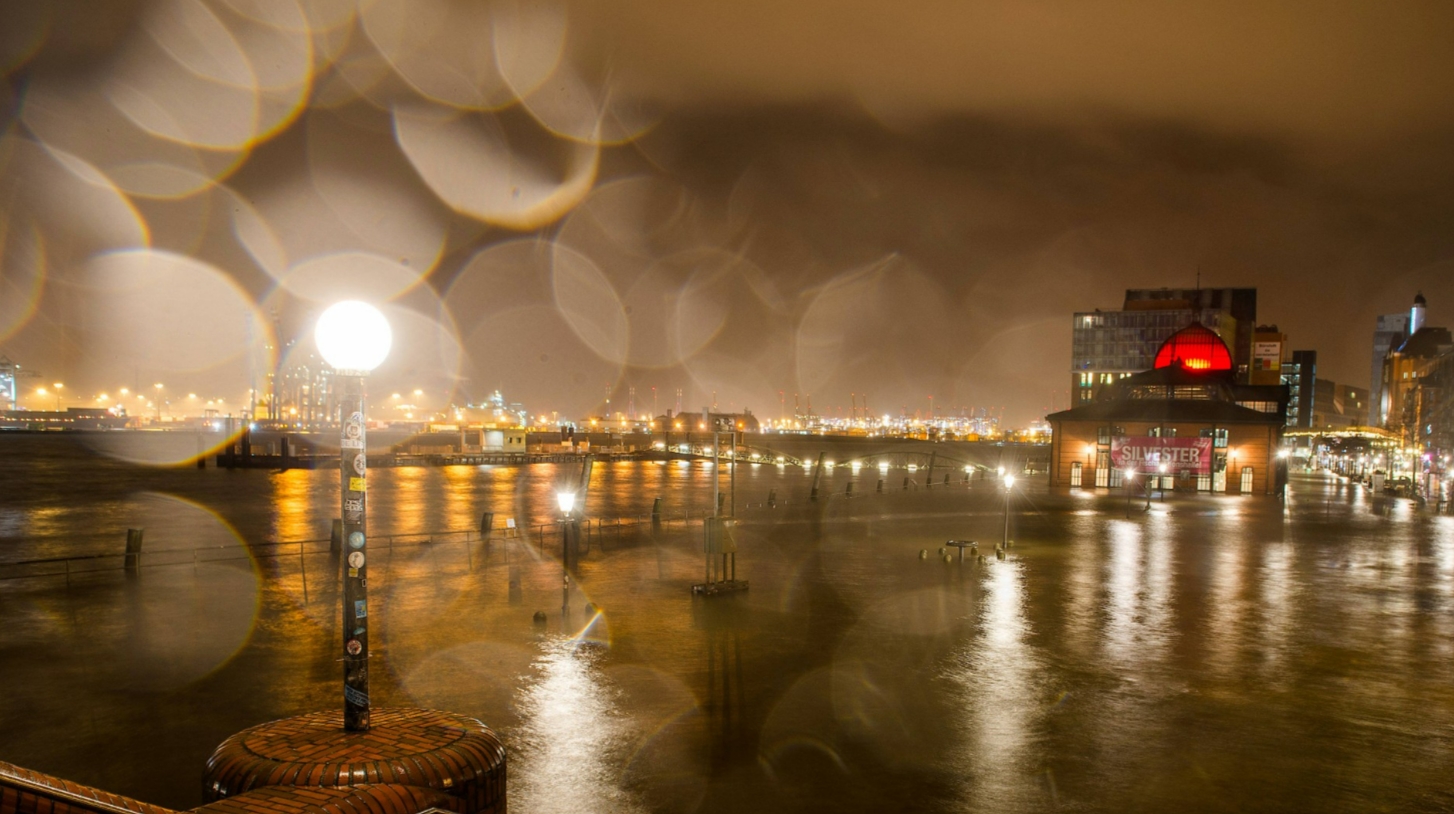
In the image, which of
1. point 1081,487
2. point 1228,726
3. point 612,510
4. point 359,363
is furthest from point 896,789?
point 1081,487

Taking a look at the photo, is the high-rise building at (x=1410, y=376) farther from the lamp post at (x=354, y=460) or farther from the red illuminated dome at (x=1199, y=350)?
the lamp post at (x=354, y=460)

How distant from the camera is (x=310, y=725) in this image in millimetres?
7273

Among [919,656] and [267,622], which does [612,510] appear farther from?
[919,656]

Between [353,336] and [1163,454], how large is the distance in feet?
185

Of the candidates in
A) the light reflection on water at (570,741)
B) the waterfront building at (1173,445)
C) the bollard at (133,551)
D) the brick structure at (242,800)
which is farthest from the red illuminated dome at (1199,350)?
the brick structure at (242,800)

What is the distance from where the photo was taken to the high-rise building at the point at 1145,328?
160 m

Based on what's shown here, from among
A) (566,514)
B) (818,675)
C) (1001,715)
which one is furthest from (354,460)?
(566,514)

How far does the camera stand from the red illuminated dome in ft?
225

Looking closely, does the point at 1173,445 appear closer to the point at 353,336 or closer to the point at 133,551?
the point at 133,551

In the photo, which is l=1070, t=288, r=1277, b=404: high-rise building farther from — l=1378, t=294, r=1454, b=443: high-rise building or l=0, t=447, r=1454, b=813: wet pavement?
l=0, t=447, r=1454, b=813: wet pavement

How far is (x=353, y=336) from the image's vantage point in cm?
696

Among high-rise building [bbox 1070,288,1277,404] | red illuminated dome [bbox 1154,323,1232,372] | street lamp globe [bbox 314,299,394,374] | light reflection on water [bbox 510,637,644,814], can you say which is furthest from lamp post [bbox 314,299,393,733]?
high-rise building [bbox 1070,288,1277,404]

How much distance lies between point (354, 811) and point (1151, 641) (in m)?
14.5

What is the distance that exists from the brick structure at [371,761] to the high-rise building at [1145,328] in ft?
533
